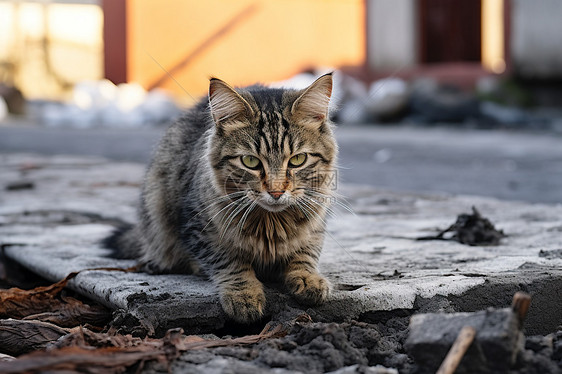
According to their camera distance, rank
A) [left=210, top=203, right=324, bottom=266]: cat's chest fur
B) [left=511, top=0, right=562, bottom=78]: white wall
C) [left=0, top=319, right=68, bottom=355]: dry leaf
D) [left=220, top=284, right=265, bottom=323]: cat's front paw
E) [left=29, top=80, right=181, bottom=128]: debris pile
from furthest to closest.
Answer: [left=29, top=80, right=181, bottom=128]: debris pile < [left=511, top=0, right=562, bottom=78]: white wall < [left=210, top=203, right=324, bottom=266]: cat's chest fur < [left=220, top=284, right=265, bottom=323]: cat's front paw < [left=0, top=319, right=68, bottom=355]: dry leaf

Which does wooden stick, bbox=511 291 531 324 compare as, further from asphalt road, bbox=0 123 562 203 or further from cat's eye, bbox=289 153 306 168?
asphalt road, bbox=0 123 562 203

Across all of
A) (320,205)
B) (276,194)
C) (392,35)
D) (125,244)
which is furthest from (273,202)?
(392,35)

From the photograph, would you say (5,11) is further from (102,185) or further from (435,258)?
(435,258)

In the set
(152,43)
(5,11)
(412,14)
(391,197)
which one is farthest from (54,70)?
(391,197)

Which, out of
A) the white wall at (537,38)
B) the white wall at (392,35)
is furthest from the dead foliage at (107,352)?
the white wall at (392,35)

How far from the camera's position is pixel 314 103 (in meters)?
2.65

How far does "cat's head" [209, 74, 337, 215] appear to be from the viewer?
249 centimetres

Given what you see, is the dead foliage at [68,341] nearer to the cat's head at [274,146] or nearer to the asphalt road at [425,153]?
the cat's head at [274,146]

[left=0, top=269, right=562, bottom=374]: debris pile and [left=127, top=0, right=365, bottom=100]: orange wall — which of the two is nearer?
[left=0, top=269, right=562, bottom=374]: debris pile

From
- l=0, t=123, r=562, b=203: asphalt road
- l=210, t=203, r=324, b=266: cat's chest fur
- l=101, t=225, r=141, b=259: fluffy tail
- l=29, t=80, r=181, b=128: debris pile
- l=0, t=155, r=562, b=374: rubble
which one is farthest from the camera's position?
l=29, t=80, r=181, b=128: debris pile

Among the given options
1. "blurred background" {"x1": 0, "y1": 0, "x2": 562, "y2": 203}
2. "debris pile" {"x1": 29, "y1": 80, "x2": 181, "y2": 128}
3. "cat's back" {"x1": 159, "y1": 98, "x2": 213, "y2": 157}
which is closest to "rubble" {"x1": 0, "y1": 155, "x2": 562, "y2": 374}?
"cat's back" {"x1": 159, "y1": 98, "x2": 213, "y2": 157}

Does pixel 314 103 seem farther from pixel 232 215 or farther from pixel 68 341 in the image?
pixel 68 341

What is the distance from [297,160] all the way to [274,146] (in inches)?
3.9

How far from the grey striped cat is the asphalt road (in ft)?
7.56
